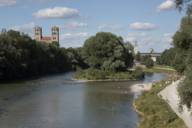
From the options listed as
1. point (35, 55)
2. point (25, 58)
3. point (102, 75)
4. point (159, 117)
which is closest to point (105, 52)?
point (102, 75)

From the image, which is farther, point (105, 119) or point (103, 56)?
point (103, 56)

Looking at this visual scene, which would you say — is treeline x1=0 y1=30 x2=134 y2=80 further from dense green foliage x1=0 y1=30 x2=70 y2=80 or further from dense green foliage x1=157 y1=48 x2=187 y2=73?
dense green foliage x1=157 y1=48 x2=187 y2=73

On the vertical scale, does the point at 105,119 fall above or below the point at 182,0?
below

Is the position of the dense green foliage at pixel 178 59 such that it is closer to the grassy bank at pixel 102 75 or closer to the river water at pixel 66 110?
the river water at pixel 66 110

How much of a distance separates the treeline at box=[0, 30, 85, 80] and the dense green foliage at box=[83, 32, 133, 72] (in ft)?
48.0

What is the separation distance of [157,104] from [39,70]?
253 feet

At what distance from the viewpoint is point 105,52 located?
98.9 metres

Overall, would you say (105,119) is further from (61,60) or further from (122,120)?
(61,60)

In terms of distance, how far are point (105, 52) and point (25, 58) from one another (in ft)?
62.9

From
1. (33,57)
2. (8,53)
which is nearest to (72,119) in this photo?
(8,53)

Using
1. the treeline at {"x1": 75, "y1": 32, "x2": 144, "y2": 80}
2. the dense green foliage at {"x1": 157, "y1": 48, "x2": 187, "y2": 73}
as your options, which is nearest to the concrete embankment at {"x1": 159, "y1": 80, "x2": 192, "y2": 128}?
the dense green foliage at {"x1": 157, "y1": 48, "x2": 187, "y2": 73}

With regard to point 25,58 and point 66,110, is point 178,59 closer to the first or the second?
point 66,110

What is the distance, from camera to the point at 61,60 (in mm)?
143750

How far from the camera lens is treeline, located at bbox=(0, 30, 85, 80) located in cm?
9012
